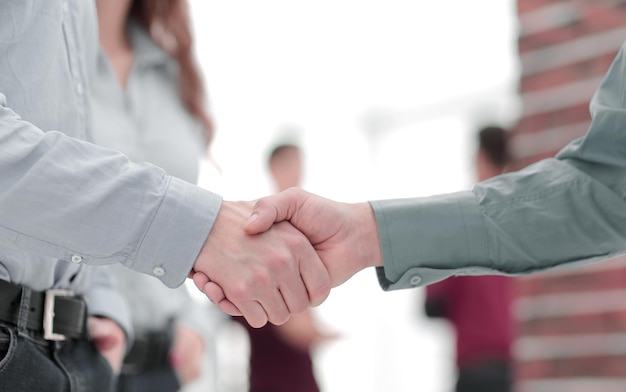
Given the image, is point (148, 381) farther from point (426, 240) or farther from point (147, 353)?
point (426, 240)

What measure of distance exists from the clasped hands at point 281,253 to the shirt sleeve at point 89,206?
0.06 meters

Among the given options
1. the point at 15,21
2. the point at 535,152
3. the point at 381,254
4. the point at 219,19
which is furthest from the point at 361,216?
the point at 219,19

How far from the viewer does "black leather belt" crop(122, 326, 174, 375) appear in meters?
1.76

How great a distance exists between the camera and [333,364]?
495 centimetres

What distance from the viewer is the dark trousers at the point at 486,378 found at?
292 centimetres

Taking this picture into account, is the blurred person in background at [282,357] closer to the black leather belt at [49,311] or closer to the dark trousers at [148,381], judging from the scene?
the dark trousers at [148,381]

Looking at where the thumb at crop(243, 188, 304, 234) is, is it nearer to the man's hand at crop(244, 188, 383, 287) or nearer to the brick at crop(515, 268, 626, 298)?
the man's hand at crop(244, 188, 383, 287)

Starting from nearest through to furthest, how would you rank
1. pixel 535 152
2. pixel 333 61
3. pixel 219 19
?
pixel 535 152
pixel 219 19
pixel 333 61

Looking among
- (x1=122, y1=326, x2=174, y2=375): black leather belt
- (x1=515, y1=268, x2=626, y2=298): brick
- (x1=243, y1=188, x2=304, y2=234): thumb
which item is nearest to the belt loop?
(x1=243, y1=188, x2=304, y2=234): thumb

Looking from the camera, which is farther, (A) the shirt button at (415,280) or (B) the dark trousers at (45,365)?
(A) the shirt button at (415,280)

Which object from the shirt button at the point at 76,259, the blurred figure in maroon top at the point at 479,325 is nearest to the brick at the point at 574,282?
the blurred figure in maroon top at the point at 479,325

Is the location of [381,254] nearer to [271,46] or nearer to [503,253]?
[503,253]

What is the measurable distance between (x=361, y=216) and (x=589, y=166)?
15.7 inches

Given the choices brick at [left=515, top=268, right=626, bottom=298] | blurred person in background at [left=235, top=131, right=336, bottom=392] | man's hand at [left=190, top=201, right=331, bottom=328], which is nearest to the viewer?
man's hand at [left=190, top=201, right=331, bottom=328]
